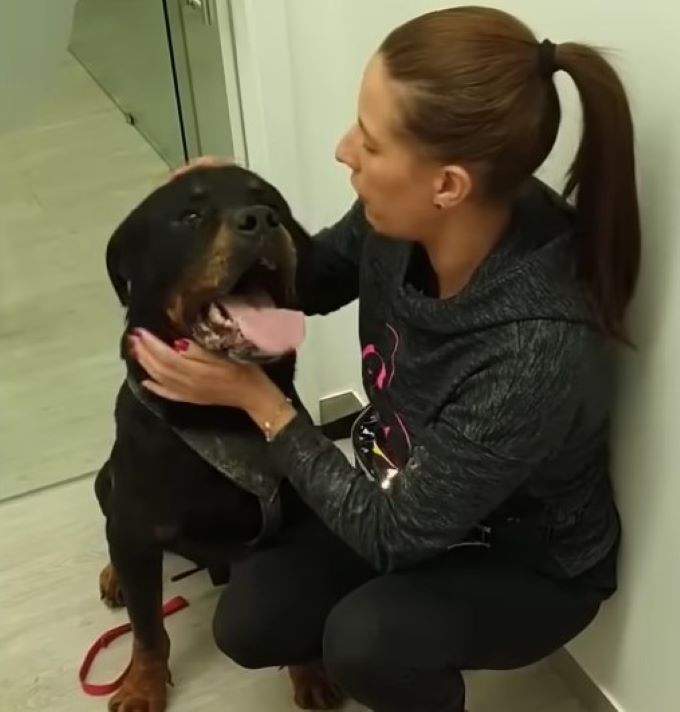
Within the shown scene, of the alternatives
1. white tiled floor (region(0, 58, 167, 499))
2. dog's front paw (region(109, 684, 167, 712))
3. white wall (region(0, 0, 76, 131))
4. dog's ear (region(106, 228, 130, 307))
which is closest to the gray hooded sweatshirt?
dog's ear (region(106, 228, 130, 307))

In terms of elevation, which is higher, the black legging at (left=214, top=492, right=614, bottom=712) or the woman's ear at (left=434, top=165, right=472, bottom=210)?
the woman's ear at (left=434, top=165, right=472, bottom=210)

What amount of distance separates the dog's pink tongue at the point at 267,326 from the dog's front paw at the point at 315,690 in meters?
0.56

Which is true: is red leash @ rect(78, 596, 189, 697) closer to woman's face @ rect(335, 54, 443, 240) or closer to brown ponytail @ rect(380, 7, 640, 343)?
woman's face @ rect(335, 54, 443, 240)

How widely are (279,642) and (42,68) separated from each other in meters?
1.41

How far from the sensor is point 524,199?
1.27 metres

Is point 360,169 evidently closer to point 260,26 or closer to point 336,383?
point 260,26

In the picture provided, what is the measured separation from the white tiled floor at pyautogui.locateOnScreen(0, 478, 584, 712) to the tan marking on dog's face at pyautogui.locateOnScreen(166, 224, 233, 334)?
0.68 meters

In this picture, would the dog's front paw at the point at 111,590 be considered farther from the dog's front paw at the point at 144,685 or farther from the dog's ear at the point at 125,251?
the dog's ear at the point at 125,251

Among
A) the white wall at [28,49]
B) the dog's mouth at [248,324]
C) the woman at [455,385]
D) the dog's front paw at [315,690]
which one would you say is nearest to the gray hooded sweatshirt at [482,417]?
the woman at [455,385]

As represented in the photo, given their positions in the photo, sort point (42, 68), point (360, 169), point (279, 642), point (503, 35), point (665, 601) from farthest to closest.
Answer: point (42, 68) < point (279, 642) < point (665, 601) < point (360, 169) < point (503, 35)

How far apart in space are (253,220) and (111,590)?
2.76 ft

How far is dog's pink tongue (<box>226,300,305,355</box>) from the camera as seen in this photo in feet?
4.17

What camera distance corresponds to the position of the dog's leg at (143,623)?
152 cm

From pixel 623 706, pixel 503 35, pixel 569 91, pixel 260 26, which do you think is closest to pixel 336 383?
pixel 260 26
